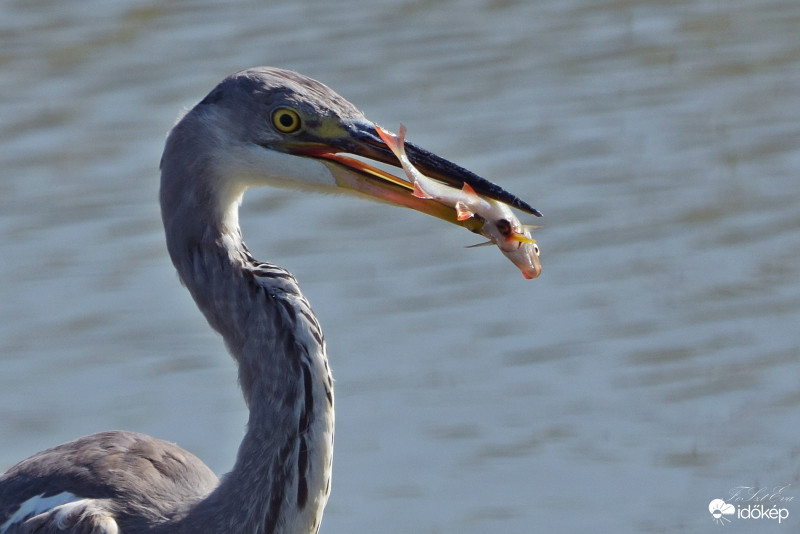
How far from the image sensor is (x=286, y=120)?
14.3ft

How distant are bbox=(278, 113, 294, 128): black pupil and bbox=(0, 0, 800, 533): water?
6.69 feet

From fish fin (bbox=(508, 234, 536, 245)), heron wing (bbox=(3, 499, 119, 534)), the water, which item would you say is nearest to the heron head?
fish fin (bbox=(508, 234, 536, 245))

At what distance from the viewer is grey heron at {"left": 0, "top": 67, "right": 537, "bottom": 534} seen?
4.25m

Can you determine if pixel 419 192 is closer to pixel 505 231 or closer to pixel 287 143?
pixel 505 231

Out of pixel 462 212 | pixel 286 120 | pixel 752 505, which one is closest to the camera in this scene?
pixel 462 212

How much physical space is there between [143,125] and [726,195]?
10.8ft

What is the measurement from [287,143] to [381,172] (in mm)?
270

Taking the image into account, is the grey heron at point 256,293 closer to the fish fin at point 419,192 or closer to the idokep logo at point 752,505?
the fish fin at point 419,192

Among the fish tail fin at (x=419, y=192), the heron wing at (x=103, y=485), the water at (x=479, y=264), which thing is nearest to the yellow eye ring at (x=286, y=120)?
the fish tail fin at (x=419, y=192)

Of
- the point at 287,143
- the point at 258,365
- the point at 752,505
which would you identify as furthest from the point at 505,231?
→ the point at 752,505

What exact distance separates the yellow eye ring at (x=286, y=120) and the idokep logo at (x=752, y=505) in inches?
94.1

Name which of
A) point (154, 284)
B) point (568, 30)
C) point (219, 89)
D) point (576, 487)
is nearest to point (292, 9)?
point (568, 30)

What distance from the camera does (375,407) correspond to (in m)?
6.46

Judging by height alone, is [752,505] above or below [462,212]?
below
